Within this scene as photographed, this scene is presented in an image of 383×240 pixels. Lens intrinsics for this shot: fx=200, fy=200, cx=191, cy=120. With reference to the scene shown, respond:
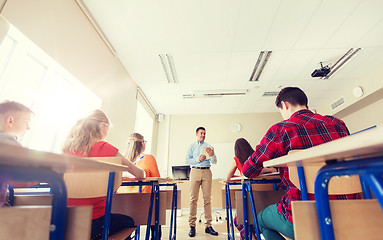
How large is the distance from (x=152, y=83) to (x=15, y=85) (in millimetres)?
2618

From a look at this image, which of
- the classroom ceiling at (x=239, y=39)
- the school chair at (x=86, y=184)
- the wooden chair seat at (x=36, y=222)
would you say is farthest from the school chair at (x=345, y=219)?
the classroom ceiling at (x=239, y=39)

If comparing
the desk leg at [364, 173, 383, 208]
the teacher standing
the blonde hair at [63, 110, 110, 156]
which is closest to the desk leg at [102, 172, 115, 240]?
the blonde hair at [63, 110, 110, 156]

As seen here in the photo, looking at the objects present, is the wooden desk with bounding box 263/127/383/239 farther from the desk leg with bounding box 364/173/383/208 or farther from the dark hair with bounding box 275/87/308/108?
the dark hair with bounding box 275/87/308/108

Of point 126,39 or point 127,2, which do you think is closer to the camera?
→ point 127,2

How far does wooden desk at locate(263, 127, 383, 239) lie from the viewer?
422mm

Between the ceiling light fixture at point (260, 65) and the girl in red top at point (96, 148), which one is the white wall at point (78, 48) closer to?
the girl in red top at point (96, 148)

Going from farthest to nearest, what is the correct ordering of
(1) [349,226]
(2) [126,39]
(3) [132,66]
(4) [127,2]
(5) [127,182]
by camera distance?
(3) [132,66]
(2) [126,39]
(4) [127,2]
(5) [127,182]
(1) [349,226]

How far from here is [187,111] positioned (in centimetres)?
632

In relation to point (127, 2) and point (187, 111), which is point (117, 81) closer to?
point (127, 2)

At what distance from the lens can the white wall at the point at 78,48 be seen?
72.6 inches

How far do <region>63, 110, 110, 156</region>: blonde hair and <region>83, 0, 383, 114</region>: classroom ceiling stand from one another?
1.72 m

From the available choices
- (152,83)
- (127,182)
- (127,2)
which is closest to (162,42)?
(127,2)

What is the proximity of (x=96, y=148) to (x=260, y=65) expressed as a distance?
3379 mm

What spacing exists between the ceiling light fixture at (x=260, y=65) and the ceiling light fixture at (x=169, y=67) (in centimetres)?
158
